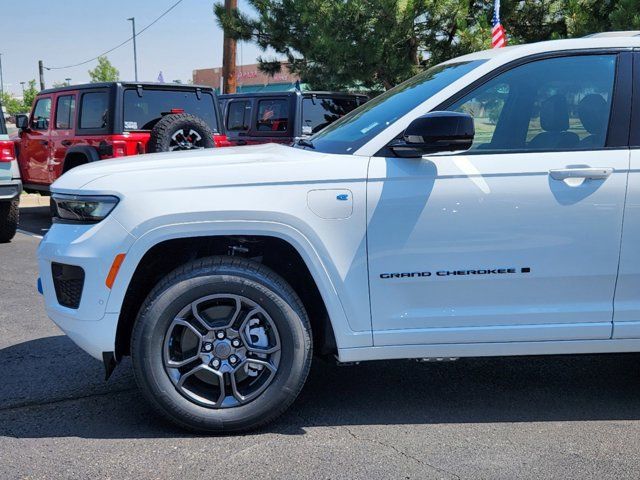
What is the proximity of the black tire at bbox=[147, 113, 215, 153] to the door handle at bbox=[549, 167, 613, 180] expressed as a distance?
584 centimetres

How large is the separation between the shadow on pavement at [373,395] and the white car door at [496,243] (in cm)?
56

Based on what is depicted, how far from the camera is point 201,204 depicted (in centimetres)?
331

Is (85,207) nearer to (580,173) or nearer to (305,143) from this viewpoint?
(305,143)

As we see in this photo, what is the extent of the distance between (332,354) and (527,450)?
107cm

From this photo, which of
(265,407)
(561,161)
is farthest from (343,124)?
(265,407)

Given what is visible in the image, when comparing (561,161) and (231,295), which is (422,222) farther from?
(231,295)

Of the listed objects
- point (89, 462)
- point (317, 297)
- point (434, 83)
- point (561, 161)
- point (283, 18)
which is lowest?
point (89, 462)

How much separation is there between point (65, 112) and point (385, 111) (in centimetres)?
765

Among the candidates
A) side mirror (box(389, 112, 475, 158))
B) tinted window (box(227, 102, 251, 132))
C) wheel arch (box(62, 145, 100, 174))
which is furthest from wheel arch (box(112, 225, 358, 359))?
tinted window (box(227, 102, 251, 132))

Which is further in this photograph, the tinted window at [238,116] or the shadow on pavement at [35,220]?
the tinted window at [238,116]

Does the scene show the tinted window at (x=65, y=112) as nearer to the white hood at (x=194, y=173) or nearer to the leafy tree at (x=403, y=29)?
the leafy tree at (x=403, y=29)

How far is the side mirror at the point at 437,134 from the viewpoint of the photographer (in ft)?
10.8

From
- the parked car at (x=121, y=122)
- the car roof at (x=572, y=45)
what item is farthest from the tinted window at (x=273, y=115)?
the car roof at (x=572, y=45)

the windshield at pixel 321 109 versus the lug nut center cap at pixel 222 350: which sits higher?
the windshield at pixel 321 109
